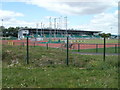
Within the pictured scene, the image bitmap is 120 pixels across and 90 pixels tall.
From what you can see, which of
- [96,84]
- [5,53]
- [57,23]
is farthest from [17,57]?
[57,23]

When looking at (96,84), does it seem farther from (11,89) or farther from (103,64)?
(103,64)

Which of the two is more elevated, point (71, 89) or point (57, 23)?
point (57, 23)

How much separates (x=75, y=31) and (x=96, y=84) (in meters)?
113

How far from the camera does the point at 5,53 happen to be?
14.1 meters

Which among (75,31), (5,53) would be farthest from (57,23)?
(5,53)

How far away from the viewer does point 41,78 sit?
21.1ft

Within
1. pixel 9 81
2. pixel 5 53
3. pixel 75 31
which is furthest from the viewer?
pixel 75 31

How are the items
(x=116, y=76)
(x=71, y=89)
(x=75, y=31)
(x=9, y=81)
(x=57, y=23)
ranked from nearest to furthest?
1. (x=71, y=89)
2. (x=9, y=81)
3. (x=116, y=76)
4. (x=57, y=23)
5. (x=75, y=31)

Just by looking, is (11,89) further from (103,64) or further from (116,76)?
(103,64)

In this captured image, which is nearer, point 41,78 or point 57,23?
point 41,78

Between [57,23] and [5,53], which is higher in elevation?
[57,23]

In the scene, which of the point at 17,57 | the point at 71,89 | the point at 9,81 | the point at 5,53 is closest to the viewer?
the point at 71,89

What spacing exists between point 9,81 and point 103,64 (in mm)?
4765

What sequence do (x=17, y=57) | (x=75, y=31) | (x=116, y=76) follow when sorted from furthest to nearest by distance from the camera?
1. (x=75, y=31)
2. (x=17, y=57)
3. (x=116, y=76)
